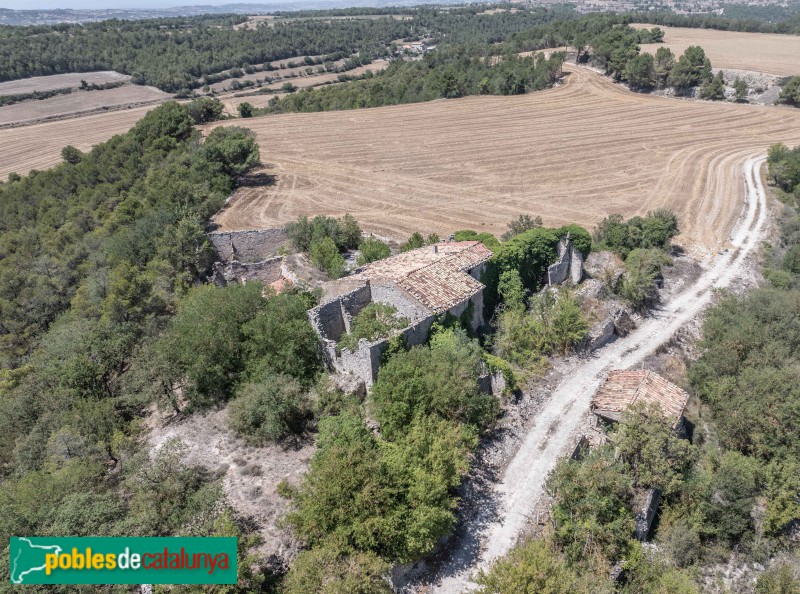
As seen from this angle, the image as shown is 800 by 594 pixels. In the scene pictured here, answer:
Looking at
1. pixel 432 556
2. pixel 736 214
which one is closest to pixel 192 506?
pixel 432 556

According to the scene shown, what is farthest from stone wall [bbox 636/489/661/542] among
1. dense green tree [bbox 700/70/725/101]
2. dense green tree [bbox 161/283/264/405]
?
dense green tree [bbox 700/70/725/101]

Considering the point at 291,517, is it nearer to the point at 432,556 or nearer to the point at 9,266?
the point at 432,556

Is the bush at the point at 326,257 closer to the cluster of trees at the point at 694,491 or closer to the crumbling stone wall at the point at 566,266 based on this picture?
the crumbling stone wall at the point at 566,266

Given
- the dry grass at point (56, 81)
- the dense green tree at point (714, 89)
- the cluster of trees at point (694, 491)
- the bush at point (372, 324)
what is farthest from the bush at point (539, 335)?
the dry grass at point (56, 81)

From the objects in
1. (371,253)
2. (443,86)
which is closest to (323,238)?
(371,253)

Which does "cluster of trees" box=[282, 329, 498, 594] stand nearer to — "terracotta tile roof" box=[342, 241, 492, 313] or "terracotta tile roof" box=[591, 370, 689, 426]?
"terracotta tile roof" box=[342, 241, 492, 313]
